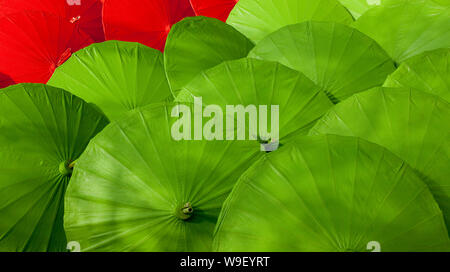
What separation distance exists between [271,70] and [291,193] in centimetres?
61

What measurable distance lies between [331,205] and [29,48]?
5.39ft

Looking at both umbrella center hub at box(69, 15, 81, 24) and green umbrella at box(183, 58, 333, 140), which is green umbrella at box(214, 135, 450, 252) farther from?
umbrella center hub at box(69, 15, 81, 24)

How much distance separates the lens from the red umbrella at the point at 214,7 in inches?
94.3

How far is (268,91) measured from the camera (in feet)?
5.25

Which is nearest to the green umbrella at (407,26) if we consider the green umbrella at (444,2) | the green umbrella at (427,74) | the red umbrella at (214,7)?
the green umbrella at (444,2)

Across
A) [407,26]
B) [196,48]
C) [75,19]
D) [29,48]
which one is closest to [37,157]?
[196,48]

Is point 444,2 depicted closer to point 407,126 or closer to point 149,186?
point 407,126

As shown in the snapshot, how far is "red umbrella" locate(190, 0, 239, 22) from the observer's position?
2396mm

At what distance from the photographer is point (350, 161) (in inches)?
46.5

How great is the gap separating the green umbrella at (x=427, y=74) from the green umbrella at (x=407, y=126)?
0.57 ft

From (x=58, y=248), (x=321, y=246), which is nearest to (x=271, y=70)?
(x=321, y=246)

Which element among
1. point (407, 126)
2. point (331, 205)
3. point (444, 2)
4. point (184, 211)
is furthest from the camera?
point (444, 2)

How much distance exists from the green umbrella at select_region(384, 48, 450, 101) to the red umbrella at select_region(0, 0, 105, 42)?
4.90 feet
